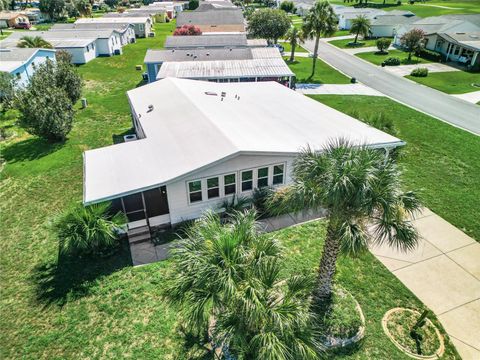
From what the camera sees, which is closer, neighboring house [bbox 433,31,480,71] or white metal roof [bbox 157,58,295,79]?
white metal roof [bbox 157,58,295,79]

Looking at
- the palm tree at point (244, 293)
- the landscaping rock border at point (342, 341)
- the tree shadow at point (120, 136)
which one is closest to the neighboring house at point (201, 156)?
the tree shadow at point (120, 136)

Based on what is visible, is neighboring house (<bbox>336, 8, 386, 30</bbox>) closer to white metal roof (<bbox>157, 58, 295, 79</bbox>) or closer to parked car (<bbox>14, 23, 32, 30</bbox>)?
white metal roof (<bbox>157, 58, 295, 79</bbox>)

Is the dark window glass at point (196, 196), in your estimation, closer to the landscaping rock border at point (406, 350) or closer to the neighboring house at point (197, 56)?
the landscaping rock border at point (406, 350)

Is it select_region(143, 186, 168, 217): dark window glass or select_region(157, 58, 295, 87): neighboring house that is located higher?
select_region(157, 58, 295, 87): neighboring house

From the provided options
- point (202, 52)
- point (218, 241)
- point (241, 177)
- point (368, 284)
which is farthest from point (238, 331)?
point (202, 52)

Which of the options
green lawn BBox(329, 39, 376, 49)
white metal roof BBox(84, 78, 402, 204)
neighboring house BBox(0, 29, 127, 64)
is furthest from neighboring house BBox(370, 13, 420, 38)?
white metal roof BBox(84, 78, 402, 204)

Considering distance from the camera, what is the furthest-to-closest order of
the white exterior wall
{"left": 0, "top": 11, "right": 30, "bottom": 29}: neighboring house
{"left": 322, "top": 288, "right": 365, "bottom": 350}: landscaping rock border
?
{"left": 0, "top": 11, "right": 30, "bottom": 29}: neighboring house < the white exterior wall < {"left": 322, "top": 288, "right": 365, "bottom": 350}: landscaping rock border

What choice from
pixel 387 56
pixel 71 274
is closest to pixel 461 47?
pixel 387 56
